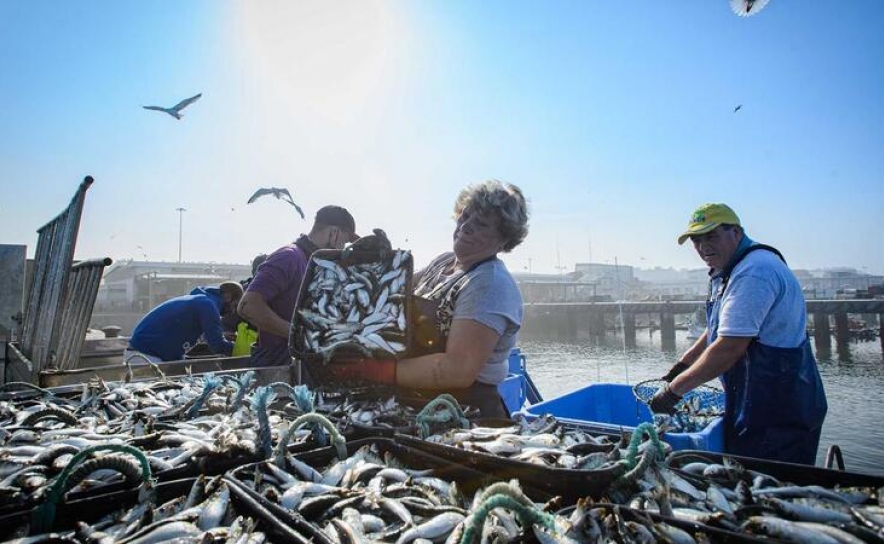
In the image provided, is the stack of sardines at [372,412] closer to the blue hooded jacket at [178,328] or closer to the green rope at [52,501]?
the green rope at [52,501]

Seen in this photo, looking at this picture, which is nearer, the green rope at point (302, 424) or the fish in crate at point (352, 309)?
the green rope at point (302, 424)

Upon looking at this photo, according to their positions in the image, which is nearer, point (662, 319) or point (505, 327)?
point (505, 327)

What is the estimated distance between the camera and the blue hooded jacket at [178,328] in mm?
6141

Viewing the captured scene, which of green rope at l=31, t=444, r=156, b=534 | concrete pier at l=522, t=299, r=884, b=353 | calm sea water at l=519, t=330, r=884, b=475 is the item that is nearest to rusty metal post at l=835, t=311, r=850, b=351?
concrete pier at l=522, t=299, r=884, b=353

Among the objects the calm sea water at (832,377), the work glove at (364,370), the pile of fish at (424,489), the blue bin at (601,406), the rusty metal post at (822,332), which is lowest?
the calm sea water at (832,377)

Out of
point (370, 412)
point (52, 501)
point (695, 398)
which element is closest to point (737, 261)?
point (695, 398)

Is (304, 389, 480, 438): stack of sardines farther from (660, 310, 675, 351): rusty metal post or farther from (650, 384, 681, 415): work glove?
(660, 310, 675, 351): rusty metal post

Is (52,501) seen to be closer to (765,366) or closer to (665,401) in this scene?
(665,401)

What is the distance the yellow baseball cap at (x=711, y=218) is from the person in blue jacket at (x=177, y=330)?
6.29m

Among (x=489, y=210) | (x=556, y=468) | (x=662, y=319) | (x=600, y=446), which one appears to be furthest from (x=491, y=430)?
(x=662, y=319)

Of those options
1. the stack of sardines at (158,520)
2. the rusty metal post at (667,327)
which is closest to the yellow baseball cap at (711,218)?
the stack of sardines at (158,520)

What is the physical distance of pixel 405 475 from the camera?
1.90 metres

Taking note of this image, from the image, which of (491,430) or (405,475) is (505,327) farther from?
(405,475)

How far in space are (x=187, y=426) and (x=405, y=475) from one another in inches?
55.8
